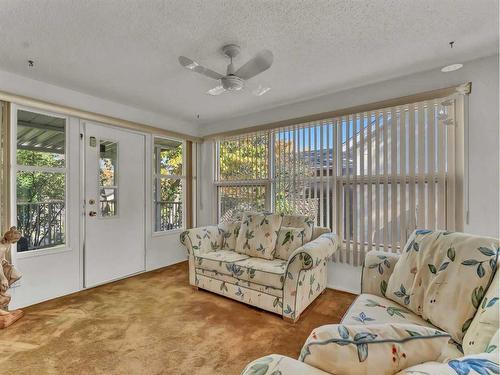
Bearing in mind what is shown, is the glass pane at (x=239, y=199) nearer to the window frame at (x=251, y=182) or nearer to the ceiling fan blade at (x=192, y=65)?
the window frame at (x=251, y=182)

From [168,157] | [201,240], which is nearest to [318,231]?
[201,240]

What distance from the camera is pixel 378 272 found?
177 cm

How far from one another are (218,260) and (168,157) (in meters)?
2.12

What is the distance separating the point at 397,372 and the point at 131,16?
230 cm

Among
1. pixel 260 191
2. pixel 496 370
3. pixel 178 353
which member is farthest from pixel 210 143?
pixel 496 370

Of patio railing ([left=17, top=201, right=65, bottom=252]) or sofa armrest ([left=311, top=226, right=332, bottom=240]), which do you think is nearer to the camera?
patio railing ([left=17, top=201, right=65, bottom=252])

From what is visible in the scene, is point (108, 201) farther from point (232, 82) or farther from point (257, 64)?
point (257, 64)

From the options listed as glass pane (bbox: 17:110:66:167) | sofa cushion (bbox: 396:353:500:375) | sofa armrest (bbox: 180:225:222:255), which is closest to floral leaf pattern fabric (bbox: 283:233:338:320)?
sofa armrest (bbox: 180:225:222:255)

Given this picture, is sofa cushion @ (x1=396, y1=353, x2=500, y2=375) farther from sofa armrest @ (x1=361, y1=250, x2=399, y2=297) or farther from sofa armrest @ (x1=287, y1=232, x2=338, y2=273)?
sofa armrest @ (x1=287, y1=232, x2=338, y2=273)

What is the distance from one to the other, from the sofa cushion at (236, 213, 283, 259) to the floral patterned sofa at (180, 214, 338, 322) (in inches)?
0.5

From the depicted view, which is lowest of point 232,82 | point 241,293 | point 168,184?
point 241,293

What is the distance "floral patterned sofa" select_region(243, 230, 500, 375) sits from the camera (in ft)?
2.30

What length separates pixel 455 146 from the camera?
2375 millimetres

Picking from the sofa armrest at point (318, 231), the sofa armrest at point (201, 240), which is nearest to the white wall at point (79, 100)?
the sofa armrest at point (201, 240)
